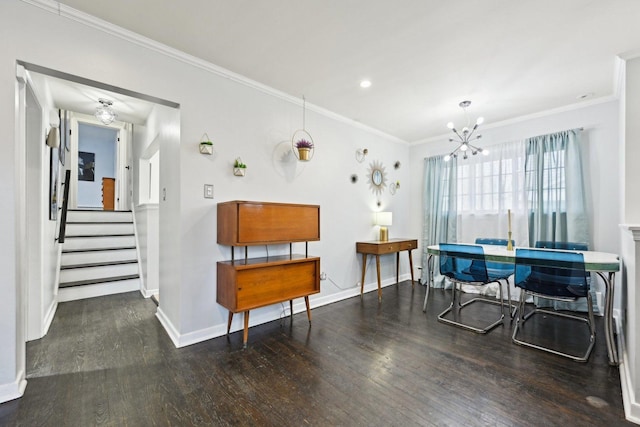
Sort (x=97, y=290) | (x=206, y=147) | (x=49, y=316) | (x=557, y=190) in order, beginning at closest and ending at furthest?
(x=206, y=147), (x=49, y=316), (x=557, y=190), (x=97, y=290)

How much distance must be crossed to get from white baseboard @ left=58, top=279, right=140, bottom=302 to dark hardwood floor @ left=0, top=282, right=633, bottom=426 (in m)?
0.98

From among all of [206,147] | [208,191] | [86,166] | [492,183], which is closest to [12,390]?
[208,191]

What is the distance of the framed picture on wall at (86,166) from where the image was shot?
22.8ft

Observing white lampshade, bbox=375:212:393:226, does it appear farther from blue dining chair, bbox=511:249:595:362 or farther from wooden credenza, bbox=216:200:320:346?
blue dining chair, bbox=511:249:595:362

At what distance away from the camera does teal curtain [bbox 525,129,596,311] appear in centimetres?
345

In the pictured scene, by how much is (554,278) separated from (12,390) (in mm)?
4277

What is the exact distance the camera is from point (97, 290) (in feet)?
13.0

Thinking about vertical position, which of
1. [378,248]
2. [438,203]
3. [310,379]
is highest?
[438,203]

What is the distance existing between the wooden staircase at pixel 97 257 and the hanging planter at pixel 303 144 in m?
3.21

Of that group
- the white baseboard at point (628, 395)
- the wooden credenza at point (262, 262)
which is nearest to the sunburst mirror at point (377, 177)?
the wooden credenza at point (262, 262)

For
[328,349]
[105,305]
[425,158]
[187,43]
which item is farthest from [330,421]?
[425,158]

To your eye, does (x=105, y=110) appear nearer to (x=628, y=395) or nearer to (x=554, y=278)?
(x=554, y=278)

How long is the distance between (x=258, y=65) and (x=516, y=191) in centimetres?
378

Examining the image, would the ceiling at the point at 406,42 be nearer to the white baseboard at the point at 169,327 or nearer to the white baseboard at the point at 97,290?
the white baseboard at the point at 169,327
